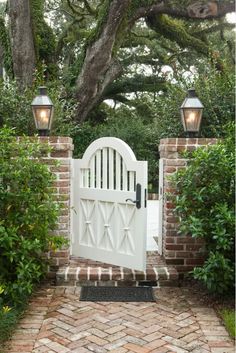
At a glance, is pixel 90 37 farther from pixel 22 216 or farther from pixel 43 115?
pixel 22 216

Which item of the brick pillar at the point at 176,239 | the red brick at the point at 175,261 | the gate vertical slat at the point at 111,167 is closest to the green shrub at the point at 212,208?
the brick pillar at the point at 176,239

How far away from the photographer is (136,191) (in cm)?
375

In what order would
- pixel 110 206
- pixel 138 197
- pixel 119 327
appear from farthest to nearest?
pixel 110 206, pixel 138 197, pixel 119 327

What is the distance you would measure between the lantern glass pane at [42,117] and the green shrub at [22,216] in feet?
1.53

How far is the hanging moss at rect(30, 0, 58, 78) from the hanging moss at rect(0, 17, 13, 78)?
2.03 feet

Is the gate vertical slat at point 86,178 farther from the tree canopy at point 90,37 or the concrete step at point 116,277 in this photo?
the tree canopy at point 90,37

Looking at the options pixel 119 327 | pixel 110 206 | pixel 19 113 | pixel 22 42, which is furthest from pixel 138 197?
pixel 22 42

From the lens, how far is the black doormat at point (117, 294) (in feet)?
11.2

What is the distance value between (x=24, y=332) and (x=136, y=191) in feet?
5.39

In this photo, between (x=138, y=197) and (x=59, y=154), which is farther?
(x=59, y=154)

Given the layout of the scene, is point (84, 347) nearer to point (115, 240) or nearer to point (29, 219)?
point (29, 219)

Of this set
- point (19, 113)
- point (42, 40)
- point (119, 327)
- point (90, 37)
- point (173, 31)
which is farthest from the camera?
point (173, 31)

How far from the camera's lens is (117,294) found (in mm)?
3541

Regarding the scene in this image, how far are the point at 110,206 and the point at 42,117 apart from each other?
118 centimetres
